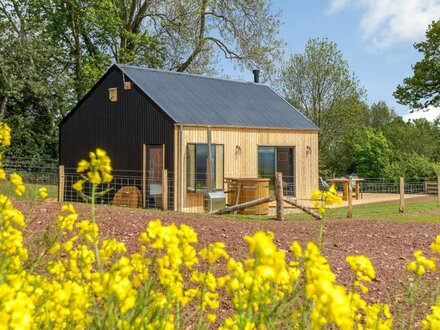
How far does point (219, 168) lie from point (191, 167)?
3.75 ft

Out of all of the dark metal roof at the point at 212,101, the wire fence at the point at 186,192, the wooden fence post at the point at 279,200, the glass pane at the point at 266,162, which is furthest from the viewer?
the glass pane at the point at 266,162

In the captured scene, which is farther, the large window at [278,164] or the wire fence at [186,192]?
the large window at [278,164]

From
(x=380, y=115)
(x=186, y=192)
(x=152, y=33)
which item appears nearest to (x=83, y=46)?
(x=152, y=33)

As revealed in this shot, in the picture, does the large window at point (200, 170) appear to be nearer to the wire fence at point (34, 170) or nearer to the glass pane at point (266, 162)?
the glass pane at point (266, 162)

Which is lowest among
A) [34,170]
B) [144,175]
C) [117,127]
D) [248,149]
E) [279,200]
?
[279,200]

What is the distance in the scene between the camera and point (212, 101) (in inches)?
824

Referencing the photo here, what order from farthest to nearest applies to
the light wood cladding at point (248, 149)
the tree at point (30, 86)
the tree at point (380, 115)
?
the tree at point (380, 115) → the tree at point (30, 86) → the light wood cladding at point (248, 149)

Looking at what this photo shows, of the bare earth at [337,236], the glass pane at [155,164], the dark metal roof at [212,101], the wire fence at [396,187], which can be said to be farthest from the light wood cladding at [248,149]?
the bare earth at [337,236]

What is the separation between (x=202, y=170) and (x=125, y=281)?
16.3 meters

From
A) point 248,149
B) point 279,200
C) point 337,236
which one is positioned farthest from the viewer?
point 248,149

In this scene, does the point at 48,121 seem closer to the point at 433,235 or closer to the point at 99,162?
the point at 433,235

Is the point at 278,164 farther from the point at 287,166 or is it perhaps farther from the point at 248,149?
the point at 248,149

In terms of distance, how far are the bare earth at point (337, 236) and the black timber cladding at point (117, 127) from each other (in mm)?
7354

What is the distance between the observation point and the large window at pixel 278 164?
67.5 feet
